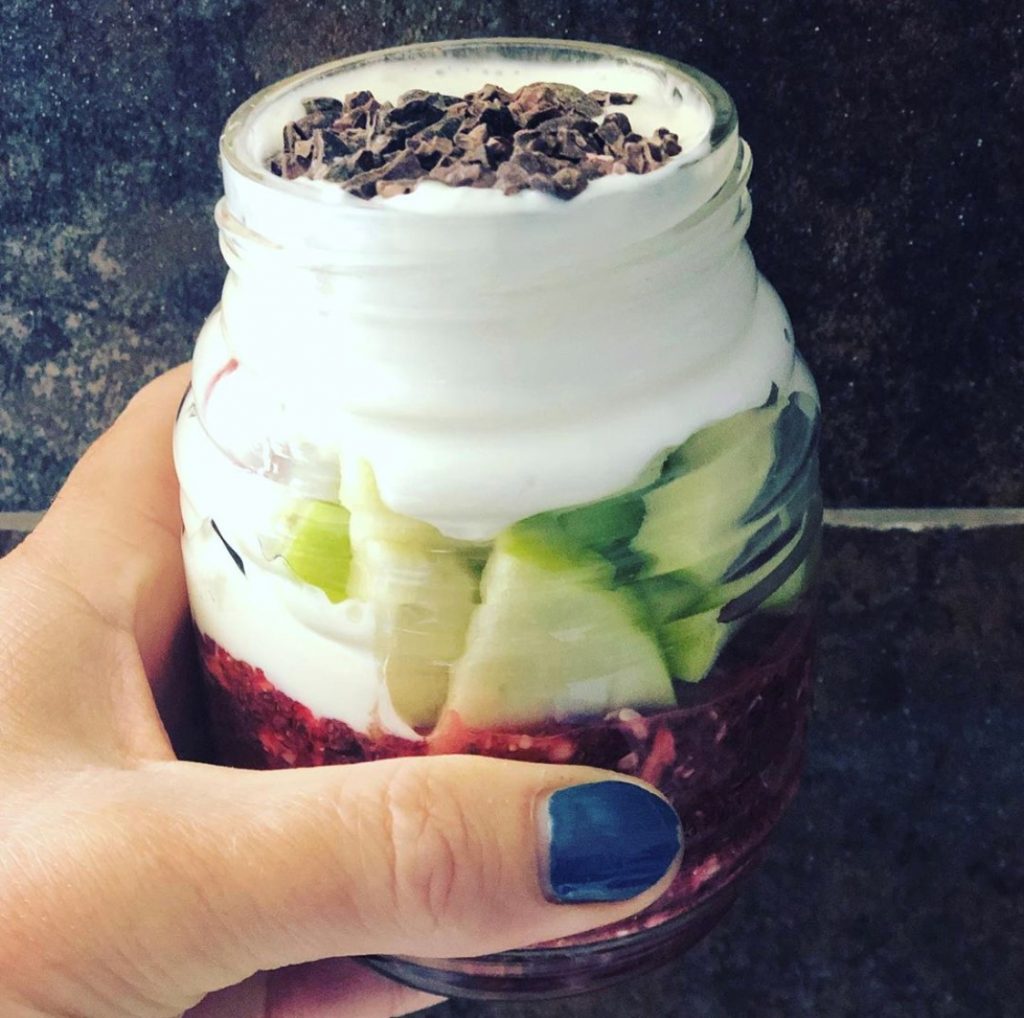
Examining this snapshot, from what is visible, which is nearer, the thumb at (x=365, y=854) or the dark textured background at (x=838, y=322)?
the thumb at (x=365, y=854)

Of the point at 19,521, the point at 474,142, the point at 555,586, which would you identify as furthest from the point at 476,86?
the point at 19,521

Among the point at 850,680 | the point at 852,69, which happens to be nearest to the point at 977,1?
the point at 852,69

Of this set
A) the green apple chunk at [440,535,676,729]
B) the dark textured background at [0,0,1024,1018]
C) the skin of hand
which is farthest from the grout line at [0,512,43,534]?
the green apple chunk at [440,535,676,729]

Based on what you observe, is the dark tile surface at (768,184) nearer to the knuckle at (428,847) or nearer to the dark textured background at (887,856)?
the dark textured background at (887,856)

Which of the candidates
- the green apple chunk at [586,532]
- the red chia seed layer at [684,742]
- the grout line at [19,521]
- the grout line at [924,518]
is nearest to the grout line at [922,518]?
the grout line at [924,518]

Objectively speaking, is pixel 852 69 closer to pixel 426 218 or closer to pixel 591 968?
pixel 426 218
